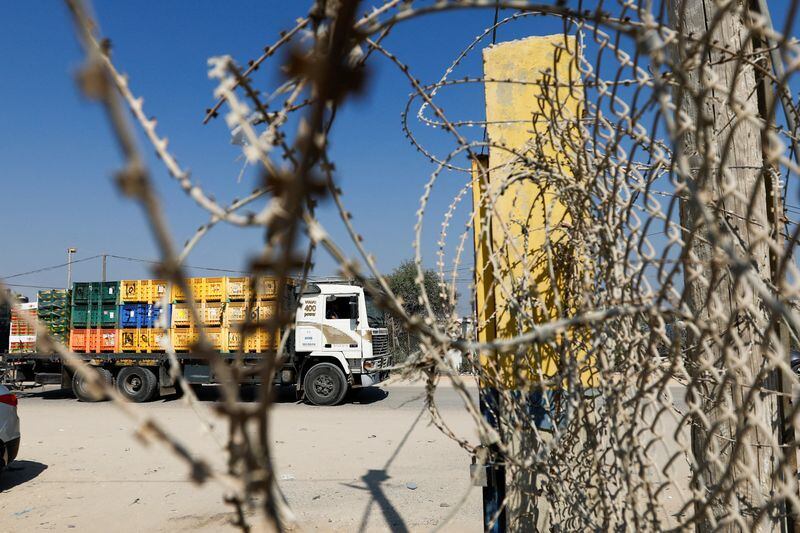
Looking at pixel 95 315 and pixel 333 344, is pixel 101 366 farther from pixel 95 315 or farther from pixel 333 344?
pixel 333 344

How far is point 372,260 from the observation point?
0.70m

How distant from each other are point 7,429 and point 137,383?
340 inches

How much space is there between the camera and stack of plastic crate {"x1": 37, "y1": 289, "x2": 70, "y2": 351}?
1569cm

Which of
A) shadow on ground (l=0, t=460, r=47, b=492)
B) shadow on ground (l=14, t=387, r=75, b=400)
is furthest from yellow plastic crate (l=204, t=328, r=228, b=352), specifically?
shadow on ground (l=0, t=460, r=47, b=492)

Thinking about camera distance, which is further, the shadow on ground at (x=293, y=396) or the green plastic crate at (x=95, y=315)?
the green plastic crate at (x=95, y=315)

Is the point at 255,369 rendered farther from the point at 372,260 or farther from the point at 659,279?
the point at 659,279

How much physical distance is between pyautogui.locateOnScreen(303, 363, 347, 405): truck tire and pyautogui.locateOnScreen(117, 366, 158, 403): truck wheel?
4.25 m

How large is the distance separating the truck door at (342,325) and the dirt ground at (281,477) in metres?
2.33

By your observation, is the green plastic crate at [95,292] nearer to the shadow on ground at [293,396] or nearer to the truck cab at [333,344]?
the shadow on ground at [293,396]

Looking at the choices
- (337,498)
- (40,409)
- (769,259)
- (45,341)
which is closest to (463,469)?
(337,498)

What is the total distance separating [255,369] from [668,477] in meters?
1.15

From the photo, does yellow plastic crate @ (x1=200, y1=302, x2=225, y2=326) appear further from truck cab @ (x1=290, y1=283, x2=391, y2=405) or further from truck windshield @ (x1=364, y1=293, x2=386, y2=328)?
truck windshield @ (x1=364, y1=293, x2=386, y2=328)

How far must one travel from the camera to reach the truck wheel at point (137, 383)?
14359mm

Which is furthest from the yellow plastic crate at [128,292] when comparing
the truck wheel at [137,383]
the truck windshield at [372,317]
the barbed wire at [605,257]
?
the barbed wire at [605,257]
